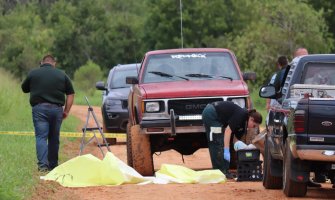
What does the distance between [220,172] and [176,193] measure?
7.01 ft

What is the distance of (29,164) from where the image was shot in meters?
17.5

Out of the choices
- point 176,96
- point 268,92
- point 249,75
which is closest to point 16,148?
point 176,96

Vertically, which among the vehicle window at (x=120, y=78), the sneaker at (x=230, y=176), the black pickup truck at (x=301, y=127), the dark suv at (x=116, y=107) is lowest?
the dark suv at (x=116, y=107)

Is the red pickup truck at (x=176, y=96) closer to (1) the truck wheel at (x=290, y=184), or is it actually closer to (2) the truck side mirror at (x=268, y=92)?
(2) the truck side mirror at (x=268, y=92)

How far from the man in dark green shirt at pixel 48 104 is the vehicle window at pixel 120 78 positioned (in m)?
8.41

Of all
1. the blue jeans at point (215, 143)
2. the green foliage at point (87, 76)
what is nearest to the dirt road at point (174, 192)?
the blue jeans at point (215, 143)

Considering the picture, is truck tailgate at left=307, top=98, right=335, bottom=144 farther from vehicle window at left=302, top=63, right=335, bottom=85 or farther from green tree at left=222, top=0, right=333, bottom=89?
green tree at left=222, top=0, right=333, bottom=89

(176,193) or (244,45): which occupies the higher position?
(176,193)

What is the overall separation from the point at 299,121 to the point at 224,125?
4706 millimetres

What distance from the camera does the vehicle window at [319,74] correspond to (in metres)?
13.9

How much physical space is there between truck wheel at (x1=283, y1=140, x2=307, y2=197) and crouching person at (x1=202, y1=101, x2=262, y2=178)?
3383 mm

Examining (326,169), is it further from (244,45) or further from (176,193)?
(244,45)

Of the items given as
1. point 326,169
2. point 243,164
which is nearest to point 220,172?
point 243,164

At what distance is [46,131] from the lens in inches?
691
